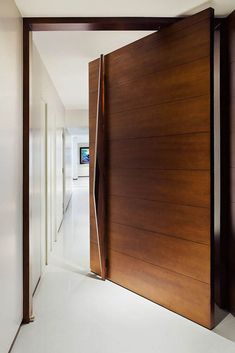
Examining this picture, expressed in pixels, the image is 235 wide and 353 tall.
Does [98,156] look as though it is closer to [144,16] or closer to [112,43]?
[112,43]

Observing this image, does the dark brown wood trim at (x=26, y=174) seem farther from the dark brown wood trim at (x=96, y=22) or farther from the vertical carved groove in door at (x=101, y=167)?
the vertical carved groove in door at (x=101, y=167)

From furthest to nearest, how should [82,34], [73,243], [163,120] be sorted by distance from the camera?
[73,243] → [82,34] → [163,120]

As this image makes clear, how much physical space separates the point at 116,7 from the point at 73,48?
1.36 metres

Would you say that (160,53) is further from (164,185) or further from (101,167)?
(101,167)

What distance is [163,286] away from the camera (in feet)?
10.2

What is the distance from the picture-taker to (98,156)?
12.6ft

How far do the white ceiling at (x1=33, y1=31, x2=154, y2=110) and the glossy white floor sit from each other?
287 centimetres

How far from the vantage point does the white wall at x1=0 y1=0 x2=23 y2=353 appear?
217 cm

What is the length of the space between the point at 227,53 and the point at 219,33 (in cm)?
23

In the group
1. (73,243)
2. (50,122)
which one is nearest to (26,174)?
(50,122)

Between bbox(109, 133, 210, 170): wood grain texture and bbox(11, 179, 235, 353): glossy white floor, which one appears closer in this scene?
bbox(11, 179, 235, 353): glossy white floor

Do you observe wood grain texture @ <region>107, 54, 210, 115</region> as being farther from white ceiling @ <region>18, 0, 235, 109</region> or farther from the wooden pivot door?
white ceiling @ <region>18, 0, 235, 109</region>

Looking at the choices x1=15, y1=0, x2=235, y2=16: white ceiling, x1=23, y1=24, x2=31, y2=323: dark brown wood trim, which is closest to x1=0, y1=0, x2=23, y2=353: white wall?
x1=23, y1=24, x2=31, y2=323: dark brown wood trim

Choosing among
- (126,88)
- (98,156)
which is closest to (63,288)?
(98,156)
